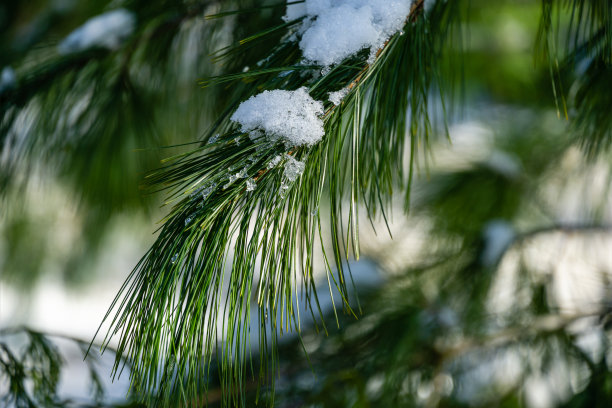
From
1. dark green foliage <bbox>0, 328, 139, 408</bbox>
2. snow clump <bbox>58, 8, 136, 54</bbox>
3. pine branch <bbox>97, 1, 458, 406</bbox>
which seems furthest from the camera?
snow clump <bbox>58, 8, 136, 54</bbox>

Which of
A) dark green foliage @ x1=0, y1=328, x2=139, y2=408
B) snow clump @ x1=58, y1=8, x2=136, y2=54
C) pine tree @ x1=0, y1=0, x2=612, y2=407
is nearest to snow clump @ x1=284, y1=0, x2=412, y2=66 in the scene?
pine tree @ x1=0, y1=0, x2=612, y2=407

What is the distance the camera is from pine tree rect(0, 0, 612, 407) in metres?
0.33

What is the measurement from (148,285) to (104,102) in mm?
456

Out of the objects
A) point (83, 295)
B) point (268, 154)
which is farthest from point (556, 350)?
point (83, 295)

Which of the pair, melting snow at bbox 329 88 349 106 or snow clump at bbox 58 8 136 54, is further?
snow clump at bbox 58 8 136 54

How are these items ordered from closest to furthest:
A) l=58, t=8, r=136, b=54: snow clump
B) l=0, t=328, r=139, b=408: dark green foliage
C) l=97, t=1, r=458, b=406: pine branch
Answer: l=97, t=1, r=458, b=406: pine branch → l=0, t=328, r=139, b=408: dark green foliage → l=58, t=8, r=136, b=54: snow clump

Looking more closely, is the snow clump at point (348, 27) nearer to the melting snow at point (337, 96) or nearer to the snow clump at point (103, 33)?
the melting snow at point (337, 96)

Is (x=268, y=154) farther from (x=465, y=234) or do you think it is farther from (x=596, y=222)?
(x=596, y=222)

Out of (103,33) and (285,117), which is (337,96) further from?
(103,33)

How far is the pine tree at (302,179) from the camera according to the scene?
325 mm

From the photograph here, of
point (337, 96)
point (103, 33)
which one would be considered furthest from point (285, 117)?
point (103, 33)

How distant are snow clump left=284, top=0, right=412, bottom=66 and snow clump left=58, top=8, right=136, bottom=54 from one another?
371 millimetres

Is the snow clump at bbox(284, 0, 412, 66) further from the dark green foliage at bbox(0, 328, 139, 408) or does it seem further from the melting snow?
the dark green foliage at bbox(0, 328, 139, 408)

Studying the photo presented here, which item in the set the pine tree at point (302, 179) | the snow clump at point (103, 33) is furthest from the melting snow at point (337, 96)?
the snow clump at point (103, 33)
